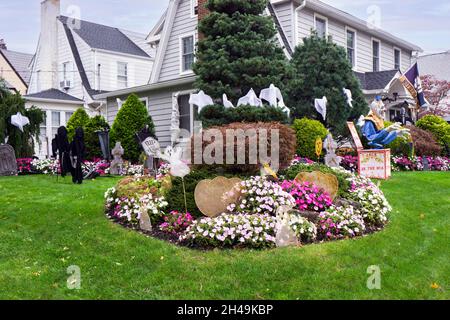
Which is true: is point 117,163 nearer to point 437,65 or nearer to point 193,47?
point 193,47

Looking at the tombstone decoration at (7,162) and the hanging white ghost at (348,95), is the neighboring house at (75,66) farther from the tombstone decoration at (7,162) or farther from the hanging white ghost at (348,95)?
the hanging white ghost at (348,95)

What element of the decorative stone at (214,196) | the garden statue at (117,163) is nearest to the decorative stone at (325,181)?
the decorative stone at (214,196)

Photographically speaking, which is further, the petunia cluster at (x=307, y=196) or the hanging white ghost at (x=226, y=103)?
the hanging white ghost at (x=226, y=103)

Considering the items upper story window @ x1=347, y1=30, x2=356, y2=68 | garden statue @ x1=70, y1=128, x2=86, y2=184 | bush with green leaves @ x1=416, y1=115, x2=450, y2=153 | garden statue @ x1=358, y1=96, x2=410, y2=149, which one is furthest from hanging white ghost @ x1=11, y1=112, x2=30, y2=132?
bush with green leaves @ x1=416, y1=115, x2=450, y2=153

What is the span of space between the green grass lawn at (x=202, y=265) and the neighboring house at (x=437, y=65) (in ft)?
103

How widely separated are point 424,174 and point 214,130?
7.96m

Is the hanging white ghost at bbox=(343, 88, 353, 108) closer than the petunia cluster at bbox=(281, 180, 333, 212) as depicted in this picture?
No

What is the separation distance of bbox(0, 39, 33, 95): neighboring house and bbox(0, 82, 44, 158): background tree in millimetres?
16054

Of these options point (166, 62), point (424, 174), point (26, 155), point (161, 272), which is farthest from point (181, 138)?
point (161, 272)

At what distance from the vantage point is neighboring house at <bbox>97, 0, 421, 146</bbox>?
16.7m

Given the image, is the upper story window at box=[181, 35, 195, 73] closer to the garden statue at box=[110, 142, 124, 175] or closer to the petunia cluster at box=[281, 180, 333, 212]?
the garden statue at box=[110, 142, 124, 175]

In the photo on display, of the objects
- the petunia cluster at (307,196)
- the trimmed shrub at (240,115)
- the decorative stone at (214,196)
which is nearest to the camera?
the decorative stone at (214,196)

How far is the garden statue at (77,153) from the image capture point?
34.7ft

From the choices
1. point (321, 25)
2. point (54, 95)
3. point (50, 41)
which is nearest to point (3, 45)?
point (50, 41)
